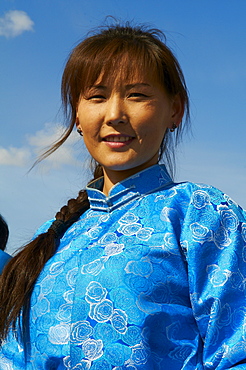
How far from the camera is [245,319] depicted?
1584mm

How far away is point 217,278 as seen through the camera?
161cm

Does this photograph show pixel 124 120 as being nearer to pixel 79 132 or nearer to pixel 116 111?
pixel 116 111

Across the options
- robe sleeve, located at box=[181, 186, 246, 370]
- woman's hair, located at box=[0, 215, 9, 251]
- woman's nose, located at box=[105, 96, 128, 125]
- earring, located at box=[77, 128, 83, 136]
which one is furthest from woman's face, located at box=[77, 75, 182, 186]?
woman's hair, located at box=[0, 215, 9, 251]

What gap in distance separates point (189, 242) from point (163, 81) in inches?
24.8

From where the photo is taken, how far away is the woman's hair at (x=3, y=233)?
271 cm

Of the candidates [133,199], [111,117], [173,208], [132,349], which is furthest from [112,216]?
[132,349]

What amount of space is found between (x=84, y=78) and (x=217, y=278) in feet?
2.87

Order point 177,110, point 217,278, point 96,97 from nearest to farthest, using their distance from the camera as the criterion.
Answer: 1. point 217,278
2. point 96,97
3. point 177,110

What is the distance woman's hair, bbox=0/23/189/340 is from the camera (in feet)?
6.14

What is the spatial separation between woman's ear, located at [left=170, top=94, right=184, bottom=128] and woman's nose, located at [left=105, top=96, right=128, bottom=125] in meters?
0.25

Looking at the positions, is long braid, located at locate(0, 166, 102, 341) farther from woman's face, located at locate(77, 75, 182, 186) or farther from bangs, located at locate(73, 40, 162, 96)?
bangs, located at locate(73, 40, 162, 96)

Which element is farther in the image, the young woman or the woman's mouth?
the woman's mouth

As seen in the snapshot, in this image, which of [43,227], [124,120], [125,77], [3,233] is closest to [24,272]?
→ [43,227]

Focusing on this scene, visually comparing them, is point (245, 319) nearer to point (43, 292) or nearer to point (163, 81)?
point (43, 292)
